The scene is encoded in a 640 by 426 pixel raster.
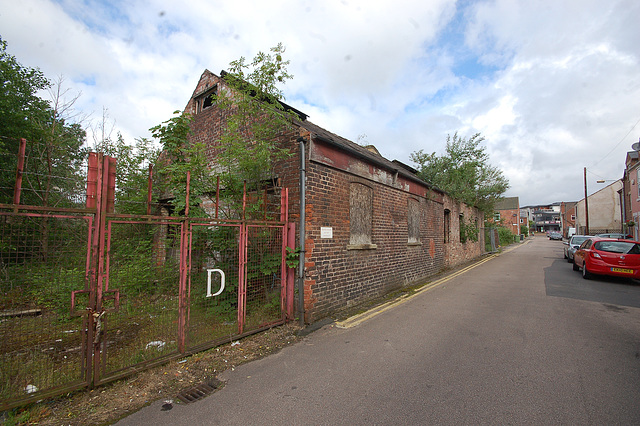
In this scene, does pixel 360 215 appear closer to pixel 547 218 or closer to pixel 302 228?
pixel 302 228

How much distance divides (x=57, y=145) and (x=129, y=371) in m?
7.83

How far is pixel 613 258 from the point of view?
1030 centimetres

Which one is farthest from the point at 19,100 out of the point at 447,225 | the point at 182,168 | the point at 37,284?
the point at 447,225

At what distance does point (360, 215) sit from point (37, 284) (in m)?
6.11

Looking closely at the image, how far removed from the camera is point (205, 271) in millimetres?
4910

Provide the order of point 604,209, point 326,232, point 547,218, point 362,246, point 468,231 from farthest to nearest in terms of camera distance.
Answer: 1. point 547,218
2. point 604,209
3. point 468,231
4. point 362,246
5. point 326,232

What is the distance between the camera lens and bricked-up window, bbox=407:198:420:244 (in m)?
10.5

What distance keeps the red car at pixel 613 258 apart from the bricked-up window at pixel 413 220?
6.22 meters

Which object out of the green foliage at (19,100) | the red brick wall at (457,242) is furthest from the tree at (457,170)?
the green foliage at (19,100)

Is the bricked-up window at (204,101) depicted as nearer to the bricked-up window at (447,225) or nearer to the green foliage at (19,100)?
the green foliage at (19,100)

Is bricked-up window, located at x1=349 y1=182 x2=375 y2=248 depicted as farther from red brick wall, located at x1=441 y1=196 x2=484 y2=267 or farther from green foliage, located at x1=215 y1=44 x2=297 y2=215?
red brick wall, located at x1=441 y1=196 x2=484 y2=267

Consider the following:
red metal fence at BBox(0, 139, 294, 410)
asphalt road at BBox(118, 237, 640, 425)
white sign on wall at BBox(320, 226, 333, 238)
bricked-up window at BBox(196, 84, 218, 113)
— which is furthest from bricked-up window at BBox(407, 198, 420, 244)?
bricked-up window at BBox(196, 84, 218, 113)

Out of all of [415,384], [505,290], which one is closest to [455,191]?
[505,290]

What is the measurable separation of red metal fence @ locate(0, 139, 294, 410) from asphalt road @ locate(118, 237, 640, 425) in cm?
99
